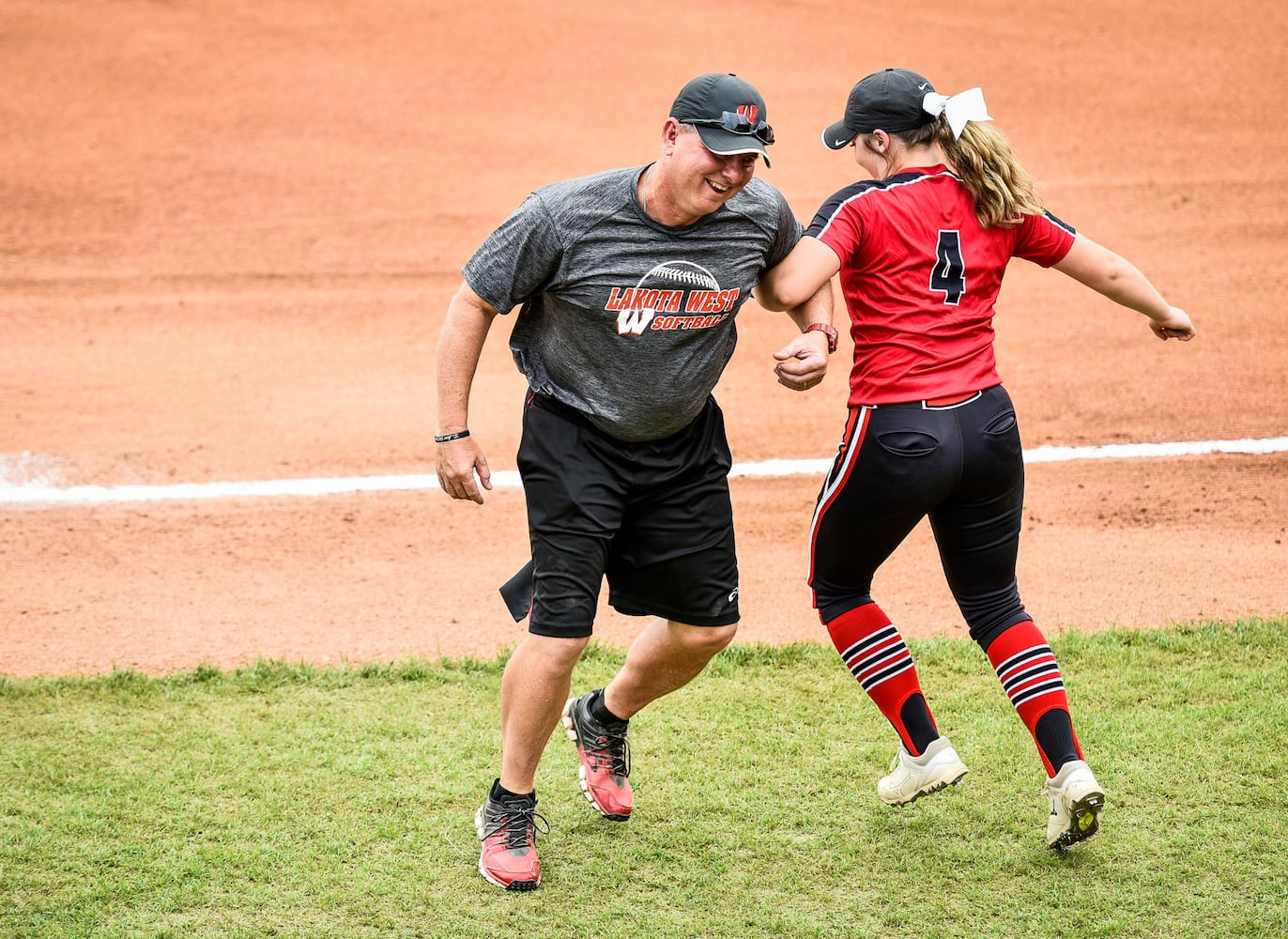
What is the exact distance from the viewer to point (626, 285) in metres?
3.82

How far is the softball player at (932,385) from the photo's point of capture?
385 cm

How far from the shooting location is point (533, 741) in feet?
13.0

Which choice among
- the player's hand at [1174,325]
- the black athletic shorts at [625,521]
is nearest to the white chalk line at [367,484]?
the player's hand at [1174,325]

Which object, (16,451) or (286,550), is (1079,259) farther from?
(16,451)

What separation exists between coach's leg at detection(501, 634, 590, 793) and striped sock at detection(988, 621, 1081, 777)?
4.17ft

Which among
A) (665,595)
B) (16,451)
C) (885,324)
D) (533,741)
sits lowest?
(16,451)

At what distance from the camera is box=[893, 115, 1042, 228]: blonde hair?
3.83 metres

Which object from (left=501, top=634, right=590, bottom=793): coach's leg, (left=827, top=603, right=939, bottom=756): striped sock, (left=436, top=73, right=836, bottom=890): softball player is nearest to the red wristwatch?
(left=436, top=73, right=836, bottom=890): softball player

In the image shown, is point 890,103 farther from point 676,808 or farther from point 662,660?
point 676,808

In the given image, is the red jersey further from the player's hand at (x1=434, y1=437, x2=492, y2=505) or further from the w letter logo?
the player's hand at (x1=434, y1=437, x2=492, y2=505)

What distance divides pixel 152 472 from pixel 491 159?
5.24 meters

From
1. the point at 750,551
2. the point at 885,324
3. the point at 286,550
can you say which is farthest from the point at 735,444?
the point at 885,324

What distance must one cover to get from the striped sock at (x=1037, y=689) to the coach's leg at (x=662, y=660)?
32.6 inches

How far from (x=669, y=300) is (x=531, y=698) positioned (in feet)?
4.03
